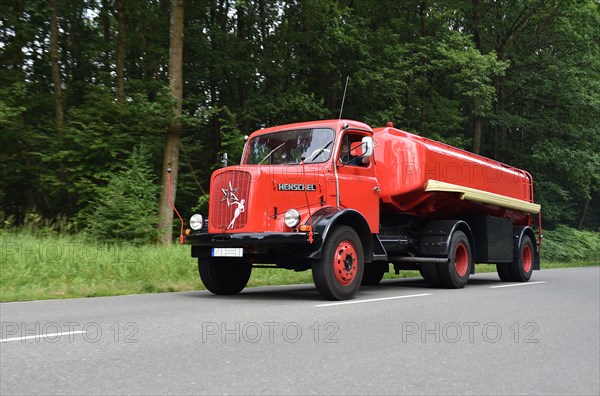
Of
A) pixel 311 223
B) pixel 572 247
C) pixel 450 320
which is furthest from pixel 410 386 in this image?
pixel 572 247

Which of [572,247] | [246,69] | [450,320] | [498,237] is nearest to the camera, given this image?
[450,320]

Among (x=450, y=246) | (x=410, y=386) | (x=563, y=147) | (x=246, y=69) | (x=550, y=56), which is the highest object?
(x=550, y=56)

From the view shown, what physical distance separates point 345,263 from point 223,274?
85.4 inches

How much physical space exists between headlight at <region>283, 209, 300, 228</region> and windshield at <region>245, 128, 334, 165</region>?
4.09 ft

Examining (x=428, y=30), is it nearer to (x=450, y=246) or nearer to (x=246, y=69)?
(x=246, y=69)

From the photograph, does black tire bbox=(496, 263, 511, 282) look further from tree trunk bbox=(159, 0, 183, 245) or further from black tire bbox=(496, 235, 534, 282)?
tree trunk bbox=(159, 0, 183, 245)

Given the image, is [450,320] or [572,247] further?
[572,247]

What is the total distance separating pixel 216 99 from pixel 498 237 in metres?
17.0

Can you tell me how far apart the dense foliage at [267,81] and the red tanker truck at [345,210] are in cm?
775

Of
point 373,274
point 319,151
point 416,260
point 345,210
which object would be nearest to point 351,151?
point 319,151

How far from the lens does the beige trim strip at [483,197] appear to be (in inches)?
442

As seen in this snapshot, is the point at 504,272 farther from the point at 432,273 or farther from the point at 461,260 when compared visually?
the point at 432,273

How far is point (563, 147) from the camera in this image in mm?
31969

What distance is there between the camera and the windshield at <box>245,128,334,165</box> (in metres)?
9.77
